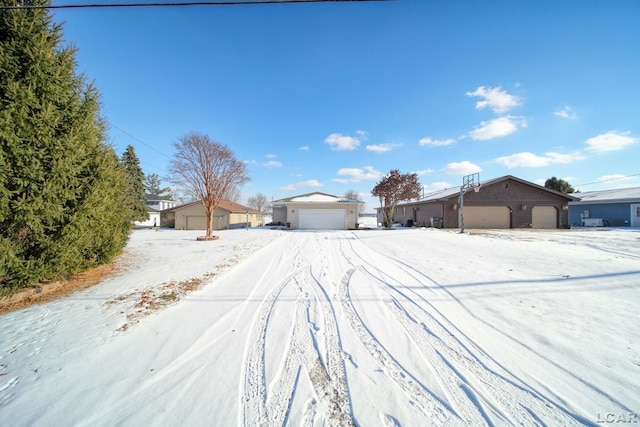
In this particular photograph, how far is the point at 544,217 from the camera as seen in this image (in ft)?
67.9

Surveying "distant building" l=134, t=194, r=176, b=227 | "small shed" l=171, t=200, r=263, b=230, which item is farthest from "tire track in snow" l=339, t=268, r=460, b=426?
"distant building" l=134, t=194, r=176, b=227

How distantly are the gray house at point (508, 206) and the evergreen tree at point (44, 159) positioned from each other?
72.4 ft

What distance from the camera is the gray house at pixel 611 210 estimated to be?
2095 cm

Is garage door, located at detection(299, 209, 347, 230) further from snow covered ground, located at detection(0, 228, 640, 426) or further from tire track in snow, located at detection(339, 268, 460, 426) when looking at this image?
tire track in snow, located at detection(339, 268, 460, 426)

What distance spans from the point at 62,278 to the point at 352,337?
638cm

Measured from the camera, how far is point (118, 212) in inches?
259

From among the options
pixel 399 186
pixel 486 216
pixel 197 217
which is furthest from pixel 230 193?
pixel 486 216

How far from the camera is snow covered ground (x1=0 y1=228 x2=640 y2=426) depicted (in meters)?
1.88

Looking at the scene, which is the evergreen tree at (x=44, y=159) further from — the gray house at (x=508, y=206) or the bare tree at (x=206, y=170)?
the gray house at (x=508, y=206)

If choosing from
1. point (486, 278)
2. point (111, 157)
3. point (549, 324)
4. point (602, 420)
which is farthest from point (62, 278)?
point (486, 278)

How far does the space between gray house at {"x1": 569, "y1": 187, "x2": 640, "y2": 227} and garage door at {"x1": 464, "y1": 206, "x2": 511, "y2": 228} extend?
6.99 meters

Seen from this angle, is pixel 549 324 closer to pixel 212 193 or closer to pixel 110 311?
pixel 110 311

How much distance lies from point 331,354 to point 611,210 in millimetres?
34906

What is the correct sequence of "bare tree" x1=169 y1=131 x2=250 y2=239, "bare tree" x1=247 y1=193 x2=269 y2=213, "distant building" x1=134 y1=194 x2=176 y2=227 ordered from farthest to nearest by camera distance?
"bare tree" x1=247 y1=193 x2=269 y2=213 < "distant building" x1=134 y1=194 x2=176 y2=227 < "bare tree" x1=169 y1=131 x2=250 y2=239
